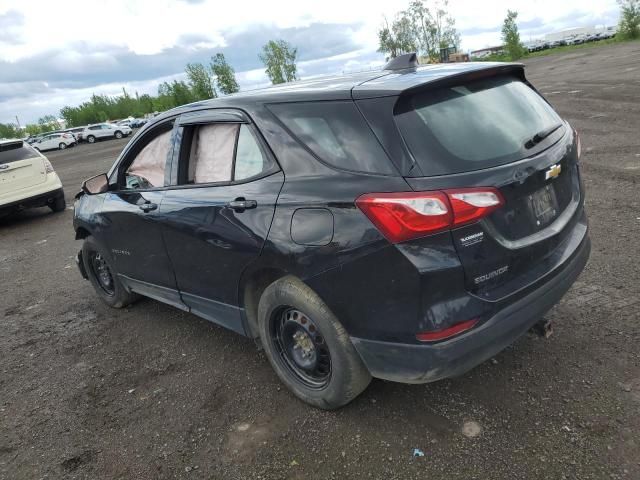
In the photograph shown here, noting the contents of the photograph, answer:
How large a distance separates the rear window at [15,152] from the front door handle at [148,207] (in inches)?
290

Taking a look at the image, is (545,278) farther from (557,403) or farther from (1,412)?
(1,412)

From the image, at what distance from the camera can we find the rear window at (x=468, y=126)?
238cm

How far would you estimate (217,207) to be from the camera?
3105mm

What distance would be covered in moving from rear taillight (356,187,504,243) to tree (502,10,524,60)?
2185 inches

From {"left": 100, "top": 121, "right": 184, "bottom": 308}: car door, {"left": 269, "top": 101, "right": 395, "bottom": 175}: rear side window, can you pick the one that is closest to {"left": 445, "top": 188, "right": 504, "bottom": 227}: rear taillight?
{"left": 269, "top": 101, "right": 395, "bottom": 175}: rear side window

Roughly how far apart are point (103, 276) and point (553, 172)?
410 centimetres

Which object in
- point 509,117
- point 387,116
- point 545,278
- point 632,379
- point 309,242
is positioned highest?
point 387,116

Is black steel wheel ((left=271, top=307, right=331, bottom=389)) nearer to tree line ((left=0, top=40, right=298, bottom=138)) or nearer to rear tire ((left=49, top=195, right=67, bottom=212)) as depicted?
rear tire ((left=49, top=195, right=67, bottom=212))

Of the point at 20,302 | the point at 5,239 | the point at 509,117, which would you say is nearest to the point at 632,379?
the point at 509,117

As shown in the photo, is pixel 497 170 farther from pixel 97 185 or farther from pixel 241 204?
pixel 97 185

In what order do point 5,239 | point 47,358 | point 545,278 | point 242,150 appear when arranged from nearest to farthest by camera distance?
point 545,278 < point 242,150 < point 47,358 < point 5,239

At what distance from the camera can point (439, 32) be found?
72562mm

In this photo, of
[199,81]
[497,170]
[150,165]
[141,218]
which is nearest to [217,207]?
[141,218]

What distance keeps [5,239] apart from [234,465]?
8114mm
